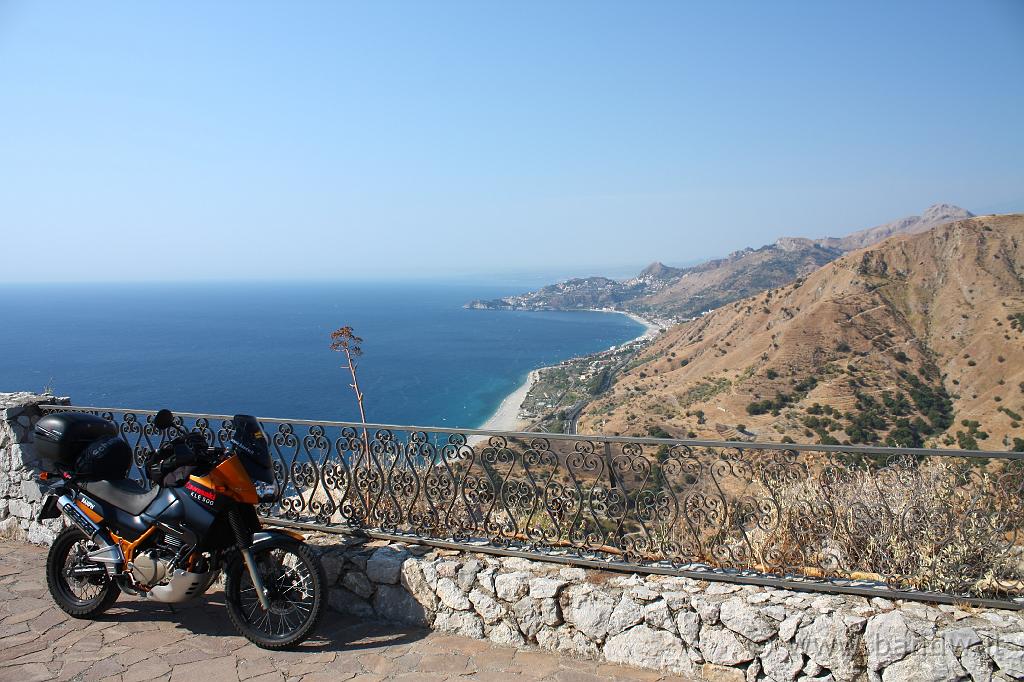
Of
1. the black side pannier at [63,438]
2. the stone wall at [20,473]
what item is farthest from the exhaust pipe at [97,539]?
the stone wall at [20,473]

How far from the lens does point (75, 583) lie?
427 centimetres

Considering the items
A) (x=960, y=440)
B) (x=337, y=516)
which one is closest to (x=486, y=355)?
(x=960, y=440)

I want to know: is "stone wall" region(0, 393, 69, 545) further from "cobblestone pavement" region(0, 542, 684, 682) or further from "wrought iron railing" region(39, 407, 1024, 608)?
"wrought iron railing" region(39, 407, 1024, 608)

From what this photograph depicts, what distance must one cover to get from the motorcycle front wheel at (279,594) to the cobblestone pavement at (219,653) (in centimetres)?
12

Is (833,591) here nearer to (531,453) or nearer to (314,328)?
(531,453)

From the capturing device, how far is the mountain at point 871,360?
2878 centimetres

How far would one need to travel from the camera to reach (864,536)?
3.68 metres

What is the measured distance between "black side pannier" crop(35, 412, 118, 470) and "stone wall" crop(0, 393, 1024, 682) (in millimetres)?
1684

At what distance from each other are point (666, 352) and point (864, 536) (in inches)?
2479

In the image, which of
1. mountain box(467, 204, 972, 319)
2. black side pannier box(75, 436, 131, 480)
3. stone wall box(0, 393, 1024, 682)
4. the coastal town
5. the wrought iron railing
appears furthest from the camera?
mountain box(467, 204, 972, 319)

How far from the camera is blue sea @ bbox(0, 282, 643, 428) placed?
58.9 meters

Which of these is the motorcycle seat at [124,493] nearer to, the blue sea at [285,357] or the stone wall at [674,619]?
the stone wall at [674,619]

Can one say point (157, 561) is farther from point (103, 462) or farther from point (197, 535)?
point (103, 462)

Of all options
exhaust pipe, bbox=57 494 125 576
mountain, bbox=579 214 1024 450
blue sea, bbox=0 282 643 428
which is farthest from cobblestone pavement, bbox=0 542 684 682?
blue sea, bbox=0 282 643 428
